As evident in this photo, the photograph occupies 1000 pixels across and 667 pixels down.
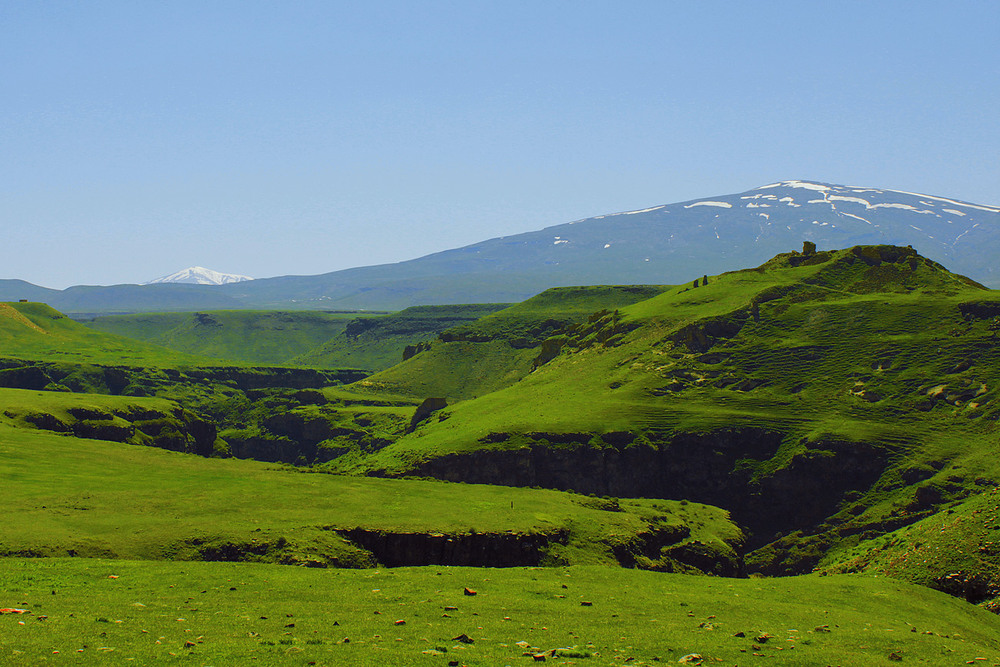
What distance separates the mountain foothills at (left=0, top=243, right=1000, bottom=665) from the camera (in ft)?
135

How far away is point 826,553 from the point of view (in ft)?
384

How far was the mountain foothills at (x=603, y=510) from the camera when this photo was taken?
135 ft

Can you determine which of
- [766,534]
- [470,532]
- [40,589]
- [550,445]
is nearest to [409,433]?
[550,445]

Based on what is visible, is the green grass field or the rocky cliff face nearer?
the green grass field

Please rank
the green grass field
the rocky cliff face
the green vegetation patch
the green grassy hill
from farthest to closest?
the rocky cliff face → the green grassy hill → the green vegetation patch → the green grass field

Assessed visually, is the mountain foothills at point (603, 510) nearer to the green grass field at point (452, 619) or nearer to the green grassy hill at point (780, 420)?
the green grass field at point (452, 619)

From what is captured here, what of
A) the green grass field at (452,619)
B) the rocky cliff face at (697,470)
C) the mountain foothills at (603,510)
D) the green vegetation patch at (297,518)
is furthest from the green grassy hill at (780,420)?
the green grass field at (452,619)

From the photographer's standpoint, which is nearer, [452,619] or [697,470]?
[452,619]

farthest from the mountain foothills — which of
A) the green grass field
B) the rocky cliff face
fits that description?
the rocky cliff face

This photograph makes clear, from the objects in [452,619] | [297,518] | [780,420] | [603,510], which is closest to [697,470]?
[780,420]

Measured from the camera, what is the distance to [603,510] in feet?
309

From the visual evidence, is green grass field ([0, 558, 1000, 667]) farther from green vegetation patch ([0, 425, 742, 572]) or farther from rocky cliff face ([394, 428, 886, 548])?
rocky cliff face ([394, 428, 886, 548])

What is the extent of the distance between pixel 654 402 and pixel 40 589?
120 m

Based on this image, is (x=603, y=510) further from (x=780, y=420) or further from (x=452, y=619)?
(x=780, y=420)
